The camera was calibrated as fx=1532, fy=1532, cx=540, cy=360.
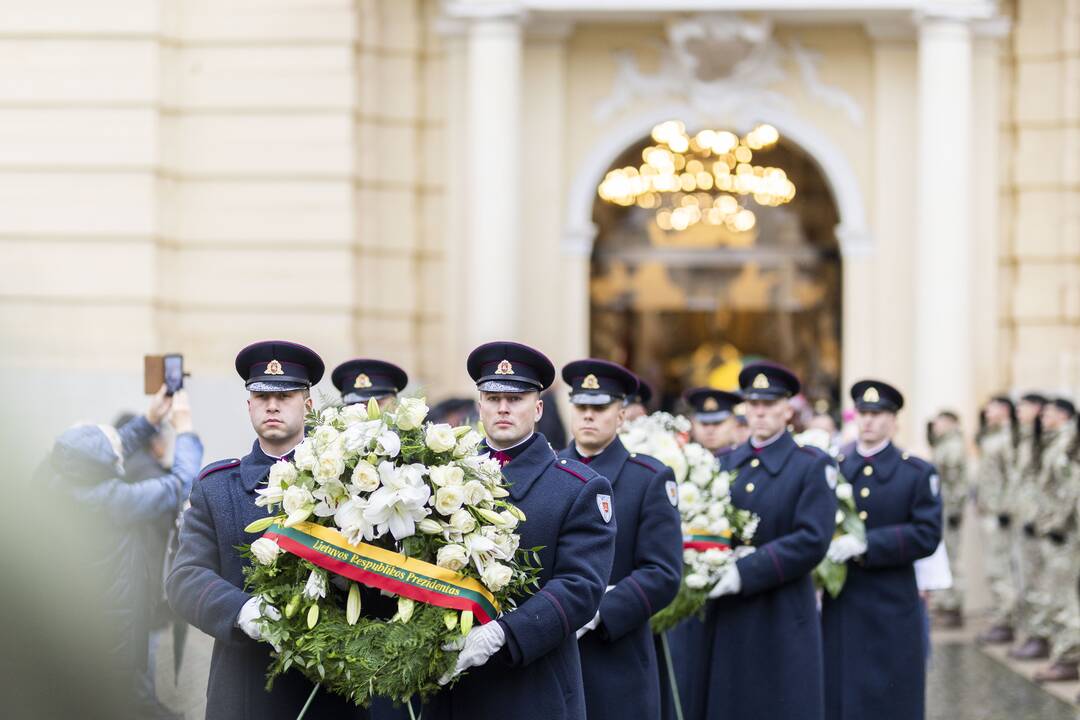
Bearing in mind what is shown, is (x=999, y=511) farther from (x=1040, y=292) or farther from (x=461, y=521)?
(x=461, y=521)

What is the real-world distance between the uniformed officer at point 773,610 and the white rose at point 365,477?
2.44m

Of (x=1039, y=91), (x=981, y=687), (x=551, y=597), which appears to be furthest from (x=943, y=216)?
(x=551, y=597)

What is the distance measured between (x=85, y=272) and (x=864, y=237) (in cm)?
668

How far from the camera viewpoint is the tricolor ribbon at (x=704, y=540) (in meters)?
5.99

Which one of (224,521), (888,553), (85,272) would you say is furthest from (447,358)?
(224,521)

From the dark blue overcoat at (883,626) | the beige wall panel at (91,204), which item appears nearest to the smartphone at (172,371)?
the dark blue overcoat at (883,626)

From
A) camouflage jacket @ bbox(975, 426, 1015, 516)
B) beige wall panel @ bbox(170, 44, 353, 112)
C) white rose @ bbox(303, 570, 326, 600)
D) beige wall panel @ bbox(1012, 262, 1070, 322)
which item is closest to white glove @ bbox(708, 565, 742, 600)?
white rose @ bbox(303, 570, 326, 600)

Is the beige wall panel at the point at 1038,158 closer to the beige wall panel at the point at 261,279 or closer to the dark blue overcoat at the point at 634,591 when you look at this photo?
the beige wall panel at the point at 261,279

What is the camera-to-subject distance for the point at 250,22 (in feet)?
41.8

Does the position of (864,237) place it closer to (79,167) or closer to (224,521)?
(79,167)

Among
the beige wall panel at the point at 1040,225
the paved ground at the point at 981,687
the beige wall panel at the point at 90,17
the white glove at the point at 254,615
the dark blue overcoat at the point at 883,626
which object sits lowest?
the paved ground at the point at 981,687

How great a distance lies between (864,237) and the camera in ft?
44.8

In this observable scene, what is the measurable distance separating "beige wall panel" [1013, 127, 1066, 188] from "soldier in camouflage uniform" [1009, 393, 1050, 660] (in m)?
3.27

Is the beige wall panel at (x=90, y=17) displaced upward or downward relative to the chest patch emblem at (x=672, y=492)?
upward
